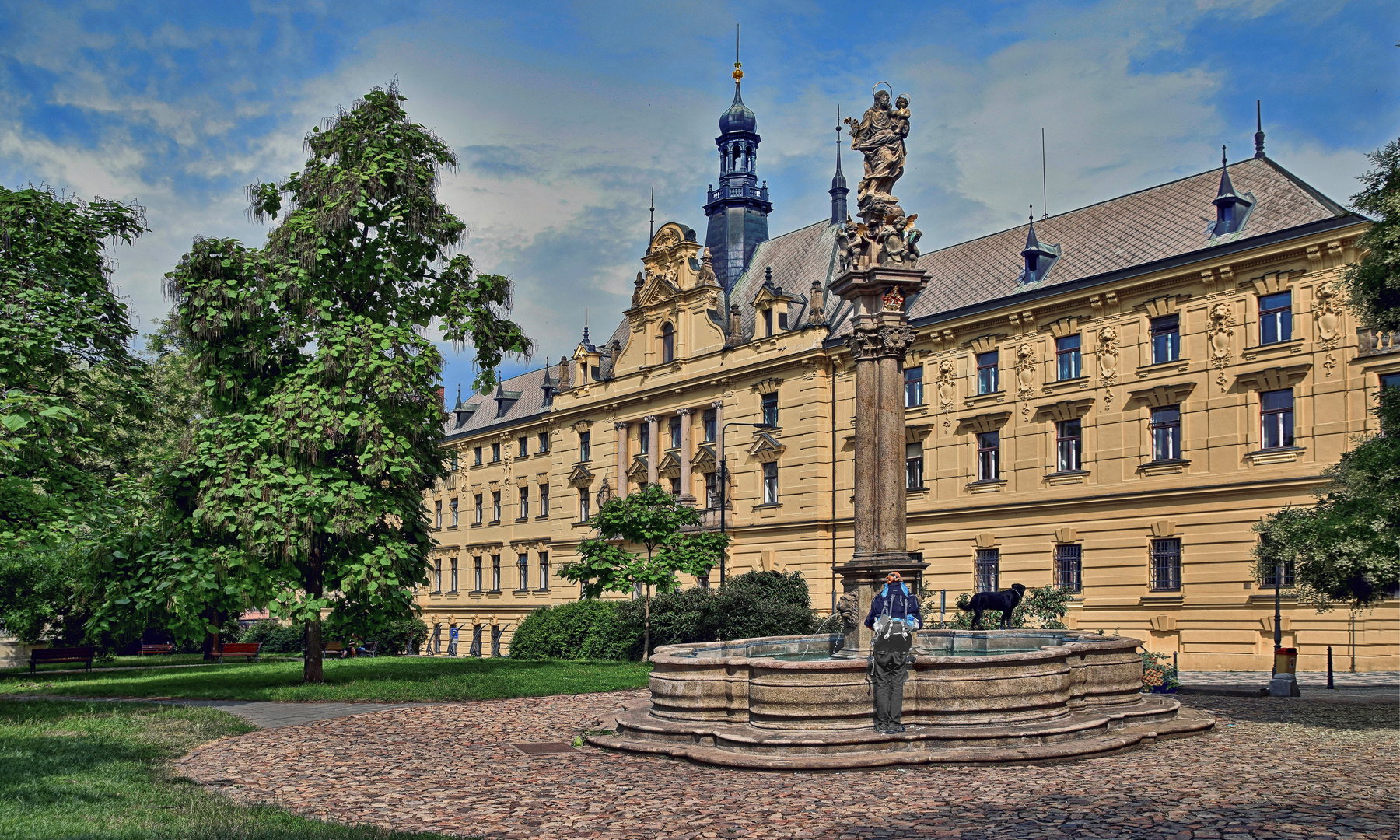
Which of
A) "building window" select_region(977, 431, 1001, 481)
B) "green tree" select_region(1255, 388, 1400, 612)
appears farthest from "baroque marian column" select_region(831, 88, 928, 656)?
"building window" select_region(977, 431, 1001, 481)

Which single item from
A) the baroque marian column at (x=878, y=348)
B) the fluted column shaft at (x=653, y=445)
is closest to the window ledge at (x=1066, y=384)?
the baroque marian column at (x=878, y=348)

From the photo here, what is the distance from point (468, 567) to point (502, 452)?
717 centimetres

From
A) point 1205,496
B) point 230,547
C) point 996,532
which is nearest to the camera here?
point 230,547

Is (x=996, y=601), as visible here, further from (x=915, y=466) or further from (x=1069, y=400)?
(x=915, y=466)

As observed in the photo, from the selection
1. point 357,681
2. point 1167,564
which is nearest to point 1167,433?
point 1167,564

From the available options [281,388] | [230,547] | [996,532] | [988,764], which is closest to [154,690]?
[230,547]

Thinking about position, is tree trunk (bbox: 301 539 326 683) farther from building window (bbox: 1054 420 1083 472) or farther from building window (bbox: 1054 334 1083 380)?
building window (bbox: 1054 334 1083 380)

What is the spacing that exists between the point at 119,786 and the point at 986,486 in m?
31.6

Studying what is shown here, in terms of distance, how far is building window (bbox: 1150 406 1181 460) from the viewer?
3428 cm

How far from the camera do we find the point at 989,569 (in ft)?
128

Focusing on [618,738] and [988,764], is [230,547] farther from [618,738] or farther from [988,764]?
[988,764]

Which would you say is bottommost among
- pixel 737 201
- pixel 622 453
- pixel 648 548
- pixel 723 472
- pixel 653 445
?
pixel 648 548

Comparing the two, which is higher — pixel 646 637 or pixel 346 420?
pixel 346 420

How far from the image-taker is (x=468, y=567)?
6825cm
